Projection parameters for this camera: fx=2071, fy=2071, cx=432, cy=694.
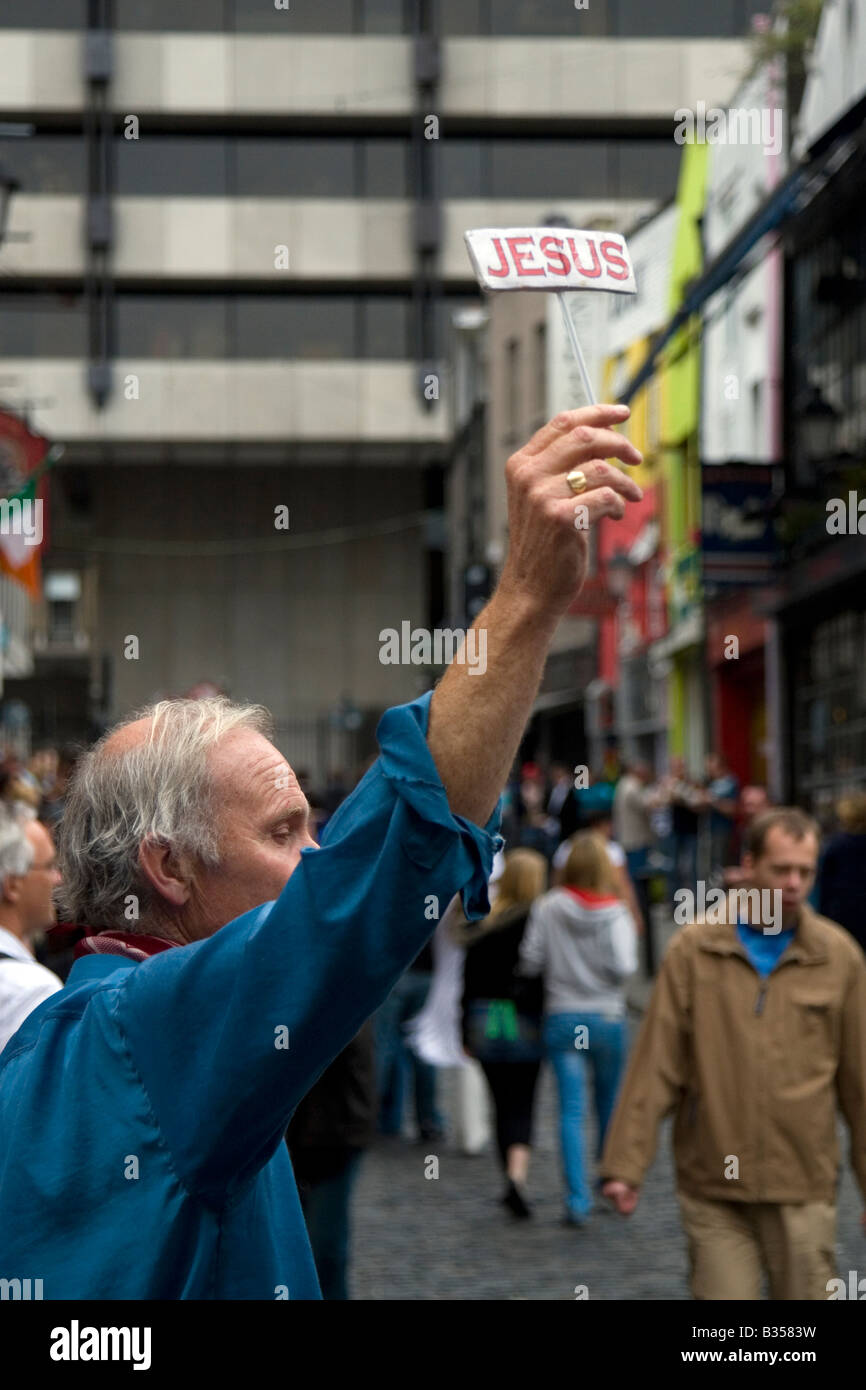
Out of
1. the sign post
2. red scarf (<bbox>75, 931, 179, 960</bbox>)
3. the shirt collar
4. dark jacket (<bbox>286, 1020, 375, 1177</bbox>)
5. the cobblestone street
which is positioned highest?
the sign post

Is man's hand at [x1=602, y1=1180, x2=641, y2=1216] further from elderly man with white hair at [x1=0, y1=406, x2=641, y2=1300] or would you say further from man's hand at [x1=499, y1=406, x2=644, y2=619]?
man's hand at [x1=499, y1=406, x2=644, y2=619]

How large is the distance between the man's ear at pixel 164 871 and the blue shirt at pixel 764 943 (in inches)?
133

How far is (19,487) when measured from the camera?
17.3 meters

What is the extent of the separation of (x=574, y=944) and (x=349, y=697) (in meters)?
36.0

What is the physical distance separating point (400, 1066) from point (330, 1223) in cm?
535

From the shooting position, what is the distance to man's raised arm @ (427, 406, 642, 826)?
1979 mm

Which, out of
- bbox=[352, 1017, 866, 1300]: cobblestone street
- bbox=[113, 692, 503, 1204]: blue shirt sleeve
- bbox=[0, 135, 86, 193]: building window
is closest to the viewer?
bbox=[113, 692, 503, 1204]: blue shirt sleeve

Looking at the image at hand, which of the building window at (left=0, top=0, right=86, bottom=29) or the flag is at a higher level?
the building window at (left=0, top=0, right=86, bottom=29)

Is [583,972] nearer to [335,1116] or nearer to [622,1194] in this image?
[335,1116]

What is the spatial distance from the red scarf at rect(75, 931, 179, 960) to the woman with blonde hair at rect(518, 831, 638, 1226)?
719cm

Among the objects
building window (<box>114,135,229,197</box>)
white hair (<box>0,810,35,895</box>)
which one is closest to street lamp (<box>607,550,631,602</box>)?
white hair (<box>0,810,35,895</box>)
